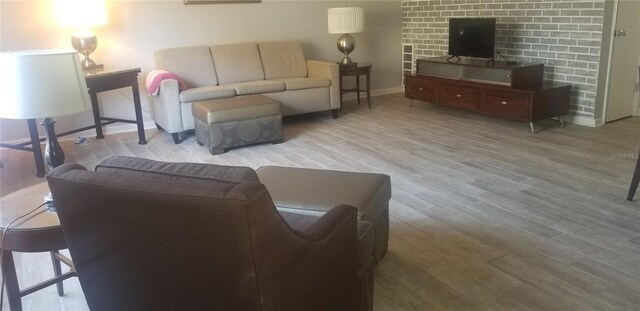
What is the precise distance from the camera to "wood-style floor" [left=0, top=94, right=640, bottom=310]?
2.14 metres

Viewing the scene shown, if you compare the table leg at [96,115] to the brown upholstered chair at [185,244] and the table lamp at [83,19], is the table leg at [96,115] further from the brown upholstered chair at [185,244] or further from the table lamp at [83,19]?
the brown upholstered chair at [185,244]

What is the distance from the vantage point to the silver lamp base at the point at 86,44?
4602mm

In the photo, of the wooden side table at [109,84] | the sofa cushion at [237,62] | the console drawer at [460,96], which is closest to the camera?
the wooden side table at [109,84]

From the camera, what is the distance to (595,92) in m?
4.71

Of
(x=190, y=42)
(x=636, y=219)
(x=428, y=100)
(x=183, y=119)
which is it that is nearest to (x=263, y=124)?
(x=183, y=119)

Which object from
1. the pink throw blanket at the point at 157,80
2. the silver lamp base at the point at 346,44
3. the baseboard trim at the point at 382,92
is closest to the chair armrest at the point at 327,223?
the pink throw blanket at the point at 157,80

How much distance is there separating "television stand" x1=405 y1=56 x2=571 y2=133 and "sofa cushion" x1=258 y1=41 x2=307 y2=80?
141 cm

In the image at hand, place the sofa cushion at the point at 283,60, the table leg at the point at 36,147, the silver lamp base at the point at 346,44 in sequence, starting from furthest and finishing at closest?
the silver lamp base at the point at 346,44
the sofa cushion at the point at 283,60
the table leg at the point at 36,147

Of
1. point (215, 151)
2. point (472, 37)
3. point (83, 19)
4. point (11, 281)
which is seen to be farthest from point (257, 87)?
point (11, 281)

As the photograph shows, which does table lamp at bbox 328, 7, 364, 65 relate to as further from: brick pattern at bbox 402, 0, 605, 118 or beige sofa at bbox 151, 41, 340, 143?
brick pattern at bbox 402, 0, 605, 118

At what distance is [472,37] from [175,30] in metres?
3.11

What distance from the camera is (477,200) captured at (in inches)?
122

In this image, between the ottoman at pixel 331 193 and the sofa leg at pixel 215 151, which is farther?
the sofa leg at pixel 215 151

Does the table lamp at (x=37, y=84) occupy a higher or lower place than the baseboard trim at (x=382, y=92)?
higher
